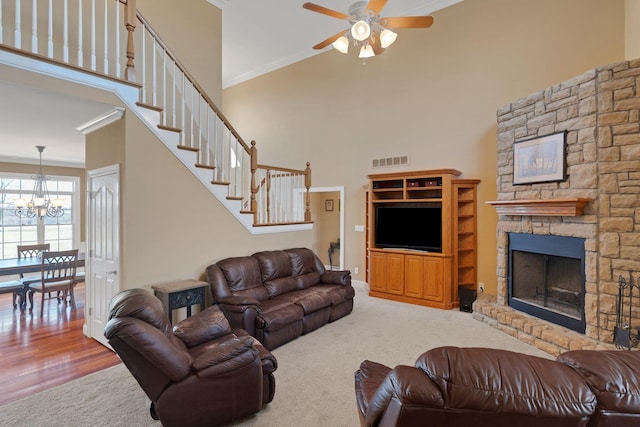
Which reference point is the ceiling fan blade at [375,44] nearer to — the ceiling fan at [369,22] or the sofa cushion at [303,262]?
the ceiling fan at [369,22]

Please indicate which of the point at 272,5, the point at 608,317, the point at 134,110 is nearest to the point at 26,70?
the point at 134,110

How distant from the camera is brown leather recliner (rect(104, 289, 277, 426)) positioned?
1.97 meters

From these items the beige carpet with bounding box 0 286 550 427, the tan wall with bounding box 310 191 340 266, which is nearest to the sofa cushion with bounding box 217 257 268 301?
the beige carpet with bounding box 0 286 550 427

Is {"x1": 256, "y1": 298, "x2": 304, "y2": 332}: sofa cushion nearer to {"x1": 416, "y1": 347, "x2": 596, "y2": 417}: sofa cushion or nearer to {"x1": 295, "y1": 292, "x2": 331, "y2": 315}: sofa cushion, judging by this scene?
{"x1": 295, "y1": 292, "x2": 331, "y2": 315}: sofa cushion

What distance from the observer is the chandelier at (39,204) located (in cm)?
677

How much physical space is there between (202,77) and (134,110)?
2.46 metres

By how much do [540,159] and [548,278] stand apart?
1610 mm

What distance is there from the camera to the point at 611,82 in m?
3.39

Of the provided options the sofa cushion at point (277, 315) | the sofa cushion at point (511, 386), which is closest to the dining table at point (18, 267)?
the sofa cushion at point (277, 315)

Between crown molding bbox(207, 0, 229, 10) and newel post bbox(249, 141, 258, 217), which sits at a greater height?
crown molding bbox(207, 0, 229, 10)

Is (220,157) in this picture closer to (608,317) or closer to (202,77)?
(202,77)

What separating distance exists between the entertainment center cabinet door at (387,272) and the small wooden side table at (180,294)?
3311 mm

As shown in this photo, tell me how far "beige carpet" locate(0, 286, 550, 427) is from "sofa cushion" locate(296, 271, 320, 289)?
0.74 meters

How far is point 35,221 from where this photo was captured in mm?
7754
